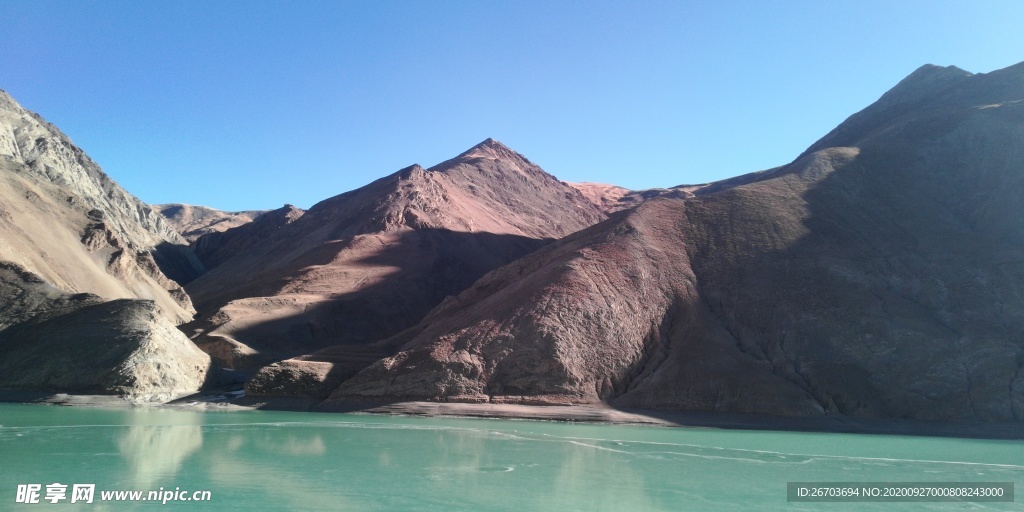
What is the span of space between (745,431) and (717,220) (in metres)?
28.7

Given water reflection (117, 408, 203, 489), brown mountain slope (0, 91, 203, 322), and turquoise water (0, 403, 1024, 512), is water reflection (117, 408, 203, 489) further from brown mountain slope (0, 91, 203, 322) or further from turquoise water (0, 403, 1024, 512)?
brown mountain slope (0, 91, 203, 322)

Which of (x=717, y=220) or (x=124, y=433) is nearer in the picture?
(x=124, y=433)

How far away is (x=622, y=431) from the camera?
4009 centimetres

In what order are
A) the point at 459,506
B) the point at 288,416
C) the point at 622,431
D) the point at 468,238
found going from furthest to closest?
the point at 468,238
the point at 288,416
the point at 622,431
the point at 459,506

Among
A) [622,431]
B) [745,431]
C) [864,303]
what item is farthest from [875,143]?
[622,431]

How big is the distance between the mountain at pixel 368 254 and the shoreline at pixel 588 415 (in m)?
18.5

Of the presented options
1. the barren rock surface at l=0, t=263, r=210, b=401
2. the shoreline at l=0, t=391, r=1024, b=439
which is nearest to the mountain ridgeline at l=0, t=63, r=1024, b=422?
the barren rock surface at l=0, t=263, r=210, b=401

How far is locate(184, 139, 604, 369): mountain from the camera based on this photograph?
7294 centimetres

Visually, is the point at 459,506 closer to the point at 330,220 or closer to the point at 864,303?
the point at 864,303

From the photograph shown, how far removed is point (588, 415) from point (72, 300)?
3870 centimetres

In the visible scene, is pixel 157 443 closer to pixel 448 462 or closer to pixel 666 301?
pixel 448 462

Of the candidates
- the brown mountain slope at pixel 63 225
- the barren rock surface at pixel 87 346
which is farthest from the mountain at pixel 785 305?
the brown mountain slope at pixel 63 225

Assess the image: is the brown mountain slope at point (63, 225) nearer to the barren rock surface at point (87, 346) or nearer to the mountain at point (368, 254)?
the barren rock surface at point (87, 346)

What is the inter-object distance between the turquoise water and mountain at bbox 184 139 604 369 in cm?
3067
